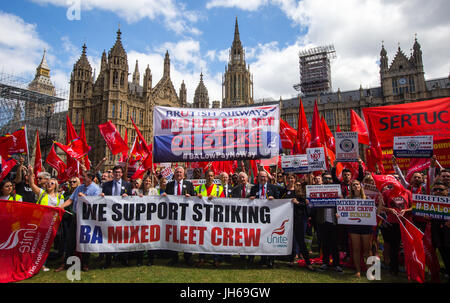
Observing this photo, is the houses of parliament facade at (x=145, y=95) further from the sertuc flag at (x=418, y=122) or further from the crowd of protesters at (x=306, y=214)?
the sertuc flag at (x=418, y=122)

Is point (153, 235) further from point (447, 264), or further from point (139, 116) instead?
point (139, 116)

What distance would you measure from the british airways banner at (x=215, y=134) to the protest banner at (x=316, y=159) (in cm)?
182

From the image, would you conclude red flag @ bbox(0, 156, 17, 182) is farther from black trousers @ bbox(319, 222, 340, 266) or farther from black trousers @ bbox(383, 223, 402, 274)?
black trousers @ bbox(383, 223, 402, 274)

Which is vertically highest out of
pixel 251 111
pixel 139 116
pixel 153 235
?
pixel 139 116

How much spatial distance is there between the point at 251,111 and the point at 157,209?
13.1 ft

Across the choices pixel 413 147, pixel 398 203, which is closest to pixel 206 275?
pixel 398 203

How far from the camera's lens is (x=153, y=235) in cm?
616

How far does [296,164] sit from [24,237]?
7546 millimetres

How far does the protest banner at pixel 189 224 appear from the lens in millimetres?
6051

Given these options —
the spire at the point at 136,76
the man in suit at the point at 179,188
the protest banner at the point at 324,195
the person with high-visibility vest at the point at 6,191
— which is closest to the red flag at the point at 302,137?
the protest banner at the point at 324,195

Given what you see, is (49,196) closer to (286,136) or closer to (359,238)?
(359,238)

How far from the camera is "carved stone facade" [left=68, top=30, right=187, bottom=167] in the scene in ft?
153
